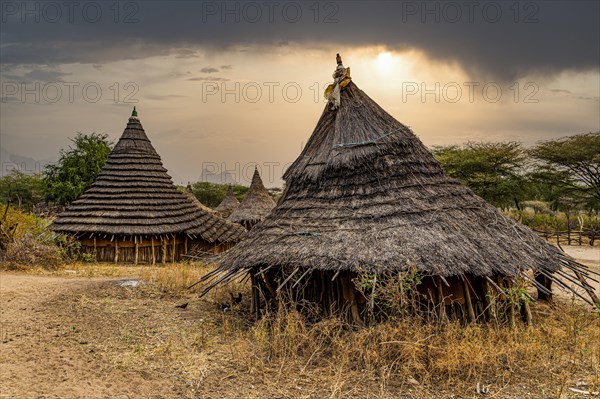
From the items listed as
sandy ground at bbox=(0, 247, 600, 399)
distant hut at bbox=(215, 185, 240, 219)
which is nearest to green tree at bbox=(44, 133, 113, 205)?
distant hut at bbox=(215, 185, 240, 219)

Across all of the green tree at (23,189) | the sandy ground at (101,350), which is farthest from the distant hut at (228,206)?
the sandy ground at (101,350)

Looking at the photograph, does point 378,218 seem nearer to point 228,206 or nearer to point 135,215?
point 135,215

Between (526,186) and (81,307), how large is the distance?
29.0 metres

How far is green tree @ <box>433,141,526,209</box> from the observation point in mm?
29234

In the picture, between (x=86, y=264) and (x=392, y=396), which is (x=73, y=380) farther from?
(x=86, y=264)

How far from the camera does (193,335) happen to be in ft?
22.9

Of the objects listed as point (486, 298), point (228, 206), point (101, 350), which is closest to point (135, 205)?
point (101, 350)

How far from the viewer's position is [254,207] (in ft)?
90.8

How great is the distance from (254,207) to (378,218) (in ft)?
67.0

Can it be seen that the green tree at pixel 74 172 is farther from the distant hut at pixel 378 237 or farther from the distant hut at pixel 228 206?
the distant hut at pixel 378 237

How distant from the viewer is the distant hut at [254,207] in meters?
26.9

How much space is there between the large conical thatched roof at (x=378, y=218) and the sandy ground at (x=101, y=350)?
1.71 metres

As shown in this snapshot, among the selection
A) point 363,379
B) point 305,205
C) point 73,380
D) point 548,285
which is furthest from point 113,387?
point 548,285

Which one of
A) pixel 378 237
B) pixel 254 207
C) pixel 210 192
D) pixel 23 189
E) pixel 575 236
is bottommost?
pixel 575 236
